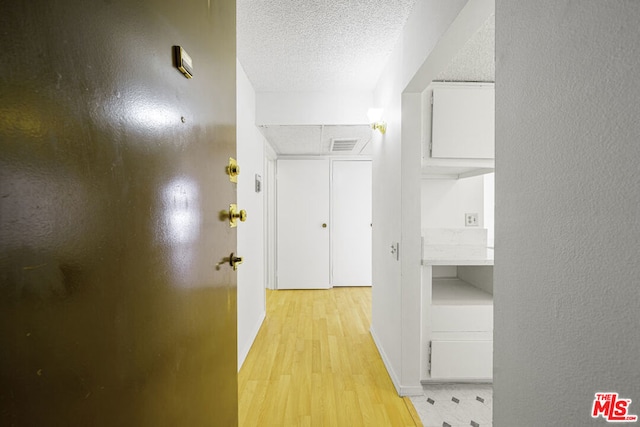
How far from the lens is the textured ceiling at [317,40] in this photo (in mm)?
1662

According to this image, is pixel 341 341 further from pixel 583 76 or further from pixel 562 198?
pixel 583 76

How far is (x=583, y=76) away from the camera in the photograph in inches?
23.0

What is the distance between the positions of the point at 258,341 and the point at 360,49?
2.60m

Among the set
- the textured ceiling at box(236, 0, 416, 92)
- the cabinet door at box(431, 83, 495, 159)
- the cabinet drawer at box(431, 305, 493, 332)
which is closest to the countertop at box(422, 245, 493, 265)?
the cabinet drawer at box(431, 305, 493, 332)

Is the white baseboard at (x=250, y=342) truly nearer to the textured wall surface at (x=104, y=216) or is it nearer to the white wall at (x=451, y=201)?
the textured wall surface at (x=104, y=216)

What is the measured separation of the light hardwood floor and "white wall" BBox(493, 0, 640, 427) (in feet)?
3.66

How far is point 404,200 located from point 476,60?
3.21 feet

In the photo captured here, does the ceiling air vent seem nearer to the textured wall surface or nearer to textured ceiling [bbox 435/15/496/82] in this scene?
textured ceiling [bbox 435/15/496/82]

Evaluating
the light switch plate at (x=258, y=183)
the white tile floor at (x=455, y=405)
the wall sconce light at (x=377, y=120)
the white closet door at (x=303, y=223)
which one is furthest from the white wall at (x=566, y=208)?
the white closet door at (x=303, y=223)

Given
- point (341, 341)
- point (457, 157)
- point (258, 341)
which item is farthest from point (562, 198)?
point (258, 341)

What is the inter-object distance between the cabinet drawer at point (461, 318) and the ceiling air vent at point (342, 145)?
2254 millimetres

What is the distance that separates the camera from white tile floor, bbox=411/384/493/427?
1.70 metres

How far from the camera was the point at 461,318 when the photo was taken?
2.03m

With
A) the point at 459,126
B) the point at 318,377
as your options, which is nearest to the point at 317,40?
the point at 459,126
